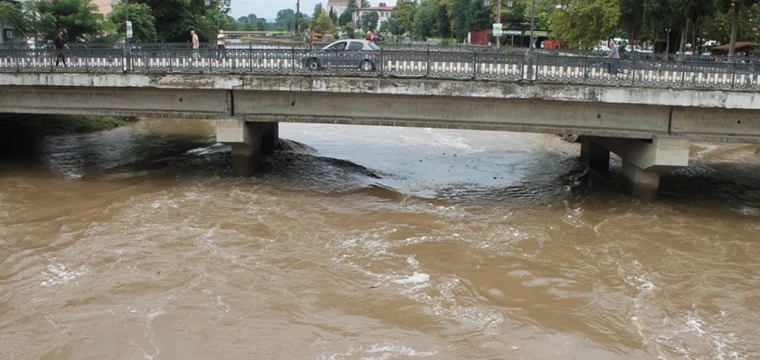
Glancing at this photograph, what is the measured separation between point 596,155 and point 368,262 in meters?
12.5

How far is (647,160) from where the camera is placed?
1719cm

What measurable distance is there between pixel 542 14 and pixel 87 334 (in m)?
63.5

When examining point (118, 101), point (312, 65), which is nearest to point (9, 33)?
point (118, 101)

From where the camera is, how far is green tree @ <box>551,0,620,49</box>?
125 ft

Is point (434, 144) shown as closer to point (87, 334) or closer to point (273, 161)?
point (273, 161)

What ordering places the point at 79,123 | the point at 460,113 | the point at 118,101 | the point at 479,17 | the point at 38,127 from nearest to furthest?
the point at 460,113 → the point at 118,101 → the point at 38,127 → the point at 79,123 → the point at 479,17

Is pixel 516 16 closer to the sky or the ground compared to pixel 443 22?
closer to the ground

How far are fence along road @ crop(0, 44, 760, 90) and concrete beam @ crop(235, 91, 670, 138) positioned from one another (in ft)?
2.80

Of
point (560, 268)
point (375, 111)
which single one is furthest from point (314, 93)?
point (560, 268)

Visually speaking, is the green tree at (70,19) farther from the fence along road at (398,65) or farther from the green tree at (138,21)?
the fence along road at (398,65)

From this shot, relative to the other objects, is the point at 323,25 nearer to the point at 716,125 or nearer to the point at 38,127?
the point at 38,127

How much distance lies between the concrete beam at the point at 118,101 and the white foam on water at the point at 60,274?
24.3ft

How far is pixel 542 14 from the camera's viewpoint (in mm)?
66375

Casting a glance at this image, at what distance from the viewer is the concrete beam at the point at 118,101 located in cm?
1897
